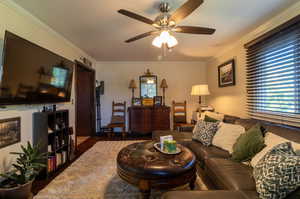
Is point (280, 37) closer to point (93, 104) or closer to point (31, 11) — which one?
point (31, 11)

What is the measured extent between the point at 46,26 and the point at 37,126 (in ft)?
5.09

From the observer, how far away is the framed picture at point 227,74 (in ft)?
11.4

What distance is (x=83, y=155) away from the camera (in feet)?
10.5

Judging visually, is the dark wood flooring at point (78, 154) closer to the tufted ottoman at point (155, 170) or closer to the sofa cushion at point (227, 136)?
the tufted ottoman at point (155, 170)

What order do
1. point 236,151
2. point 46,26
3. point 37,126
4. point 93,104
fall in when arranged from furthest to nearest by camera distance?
point 93,104, point 46,26, point 37,126, point 236,151

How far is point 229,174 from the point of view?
1573mm

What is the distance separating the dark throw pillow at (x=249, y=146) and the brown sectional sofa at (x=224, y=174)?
0.10 metres

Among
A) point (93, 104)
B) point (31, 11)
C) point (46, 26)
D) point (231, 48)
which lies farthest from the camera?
point (93, 104)

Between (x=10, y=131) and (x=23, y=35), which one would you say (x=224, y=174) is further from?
(x=23, y=35)

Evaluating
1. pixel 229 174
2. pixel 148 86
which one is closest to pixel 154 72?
pixel 148 86

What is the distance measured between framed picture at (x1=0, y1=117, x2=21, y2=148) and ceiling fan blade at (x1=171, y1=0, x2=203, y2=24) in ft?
7.35

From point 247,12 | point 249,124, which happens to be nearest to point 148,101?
point 249,124

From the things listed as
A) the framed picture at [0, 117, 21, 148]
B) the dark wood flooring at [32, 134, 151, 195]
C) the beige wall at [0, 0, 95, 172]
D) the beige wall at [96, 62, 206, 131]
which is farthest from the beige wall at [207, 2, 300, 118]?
the framed picture at [0, 117, 21, 148]

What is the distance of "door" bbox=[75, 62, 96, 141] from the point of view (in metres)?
4.74
